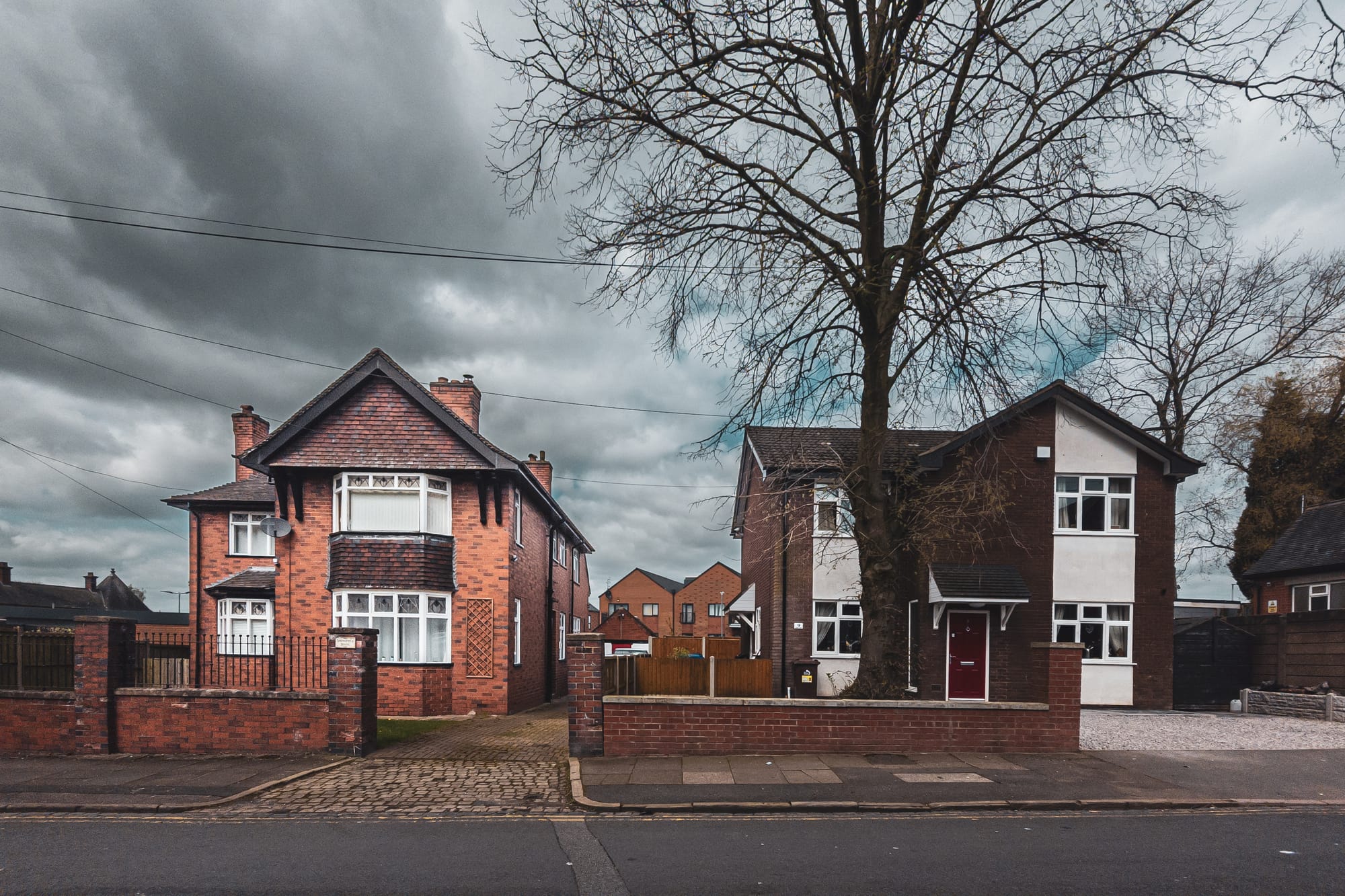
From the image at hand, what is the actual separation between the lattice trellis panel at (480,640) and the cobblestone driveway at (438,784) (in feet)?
16.5

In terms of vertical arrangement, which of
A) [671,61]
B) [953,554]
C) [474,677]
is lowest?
[474,677]

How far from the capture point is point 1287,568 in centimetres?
2145

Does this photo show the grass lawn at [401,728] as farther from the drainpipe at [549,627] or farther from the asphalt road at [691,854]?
the drainpipe at [549,627]

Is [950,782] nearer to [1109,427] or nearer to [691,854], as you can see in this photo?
[691,854]

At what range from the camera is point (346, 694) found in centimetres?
1129

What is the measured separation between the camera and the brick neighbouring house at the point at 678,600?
240 feet

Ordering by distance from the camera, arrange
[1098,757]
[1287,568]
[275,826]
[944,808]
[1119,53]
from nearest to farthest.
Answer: [275,826] → [944,808] → [1119,53] → [1098,757] → [1287,568]

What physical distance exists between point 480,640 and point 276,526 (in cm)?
550

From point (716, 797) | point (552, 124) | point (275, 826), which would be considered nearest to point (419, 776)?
point (275, 826)

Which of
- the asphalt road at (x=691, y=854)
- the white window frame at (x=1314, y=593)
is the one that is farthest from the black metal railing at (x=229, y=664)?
the white window frame at (x=1314, y=593)

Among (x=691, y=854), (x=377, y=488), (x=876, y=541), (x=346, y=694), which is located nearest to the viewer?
(x=691, y=854)

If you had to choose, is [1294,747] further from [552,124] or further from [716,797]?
[552,124]

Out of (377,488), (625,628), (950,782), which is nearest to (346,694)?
(377,488)

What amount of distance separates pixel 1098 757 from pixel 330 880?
980 centimetres
